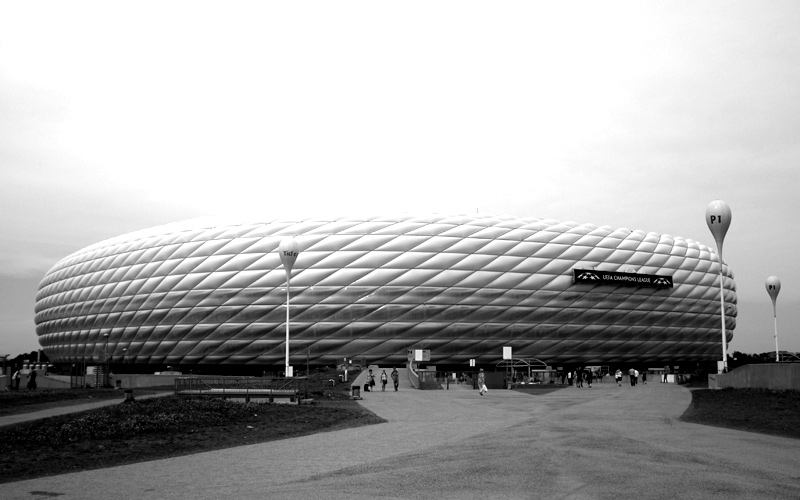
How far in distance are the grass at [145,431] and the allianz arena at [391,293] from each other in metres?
30.8

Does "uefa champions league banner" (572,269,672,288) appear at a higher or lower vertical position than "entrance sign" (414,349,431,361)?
higher

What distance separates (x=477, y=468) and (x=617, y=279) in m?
51.0

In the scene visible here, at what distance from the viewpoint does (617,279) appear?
5888 centimetres

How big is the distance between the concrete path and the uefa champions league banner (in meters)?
41.5

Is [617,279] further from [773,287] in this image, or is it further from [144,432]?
[144,432]

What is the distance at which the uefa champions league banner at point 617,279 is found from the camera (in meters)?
57.4

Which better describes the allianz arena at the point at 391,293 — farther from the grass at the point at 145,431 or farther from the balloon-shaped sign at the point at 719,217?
the grass at the point at 145,431

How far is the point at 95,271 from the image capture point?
64.2 meters

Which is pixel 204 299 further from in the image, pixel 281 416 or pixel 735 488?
pixel 735 488

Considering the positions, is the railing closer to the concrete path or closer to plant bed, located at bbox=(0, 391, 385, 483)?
plant bed, located at bbox=(0, 391, 385, 483)

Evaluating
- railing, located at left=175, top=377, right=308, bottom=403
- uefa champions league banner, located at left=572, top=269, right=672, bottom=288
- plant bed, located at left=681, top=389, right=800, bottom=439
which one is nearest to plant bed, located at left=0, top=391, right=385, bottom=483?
railing, located at left=175, top=377, right=308, bottom=403

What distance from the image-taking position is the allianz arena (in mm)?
53719

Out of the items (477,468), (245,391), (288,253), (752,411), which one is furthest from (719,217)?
(477,468)

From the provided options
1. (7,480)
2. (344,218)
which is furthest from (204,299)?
(7,480)
